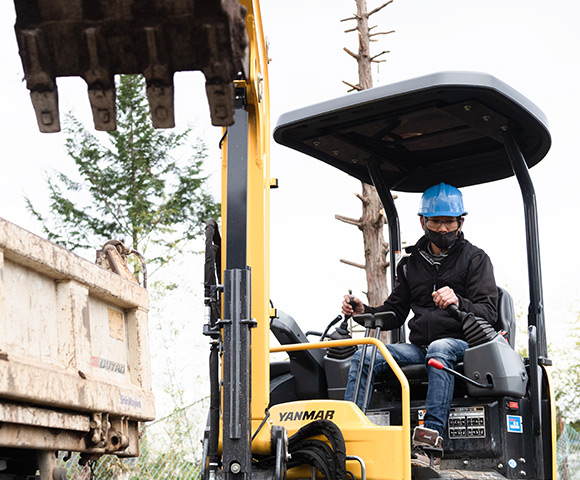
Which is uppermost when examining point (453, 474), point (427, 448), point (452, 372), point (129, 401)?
point (452, 372)

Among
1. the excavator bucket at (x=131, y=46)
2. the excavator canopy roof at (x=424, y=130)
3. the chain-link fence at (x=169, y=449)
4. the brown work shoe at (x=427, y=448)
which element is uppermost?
the excavator canopy roof at (x=424, y=130)

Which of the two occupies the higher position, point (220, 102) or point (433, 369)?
point (220, 102)

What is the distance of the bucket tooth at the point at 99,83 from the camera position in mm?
2855

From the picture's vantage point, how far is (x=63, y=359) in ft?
13.3

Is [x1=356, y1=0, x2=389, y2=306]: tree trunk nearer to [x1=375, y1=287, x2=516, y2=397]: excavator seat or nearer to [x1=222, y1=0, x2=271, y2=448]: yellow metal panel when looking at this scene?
[x1=375, y1=287, x2=516, y2=397]: excavator seat

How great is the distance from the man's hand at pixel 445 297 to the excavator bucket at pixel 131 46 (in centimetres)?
278

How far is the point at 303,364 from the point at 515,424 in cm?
142

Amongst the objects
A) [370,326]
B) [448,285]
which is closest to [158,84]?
[370,326]

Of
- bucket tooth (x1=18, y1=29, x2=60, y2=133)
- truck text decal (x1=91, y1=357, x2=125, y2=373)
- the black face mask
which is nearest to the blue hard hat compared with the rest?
the black face mask

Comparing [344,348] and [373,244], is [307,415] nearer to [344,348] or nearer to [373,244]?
[344,348]

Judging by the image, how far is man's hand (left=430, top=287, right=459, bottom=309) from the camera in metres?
5.36

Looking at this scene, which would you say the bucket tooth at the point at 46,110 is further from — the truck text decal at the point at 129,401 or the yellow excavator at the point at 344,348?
the truck text decal at the point at 129,401

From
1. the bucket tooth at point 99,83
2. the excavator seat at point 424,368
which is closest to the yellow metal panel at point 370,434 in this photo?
the excavator seat at point 424,368

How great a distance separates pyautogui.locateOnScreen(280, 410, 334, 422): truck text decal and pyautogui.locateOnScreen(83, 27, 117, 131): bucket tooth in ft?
8.32
